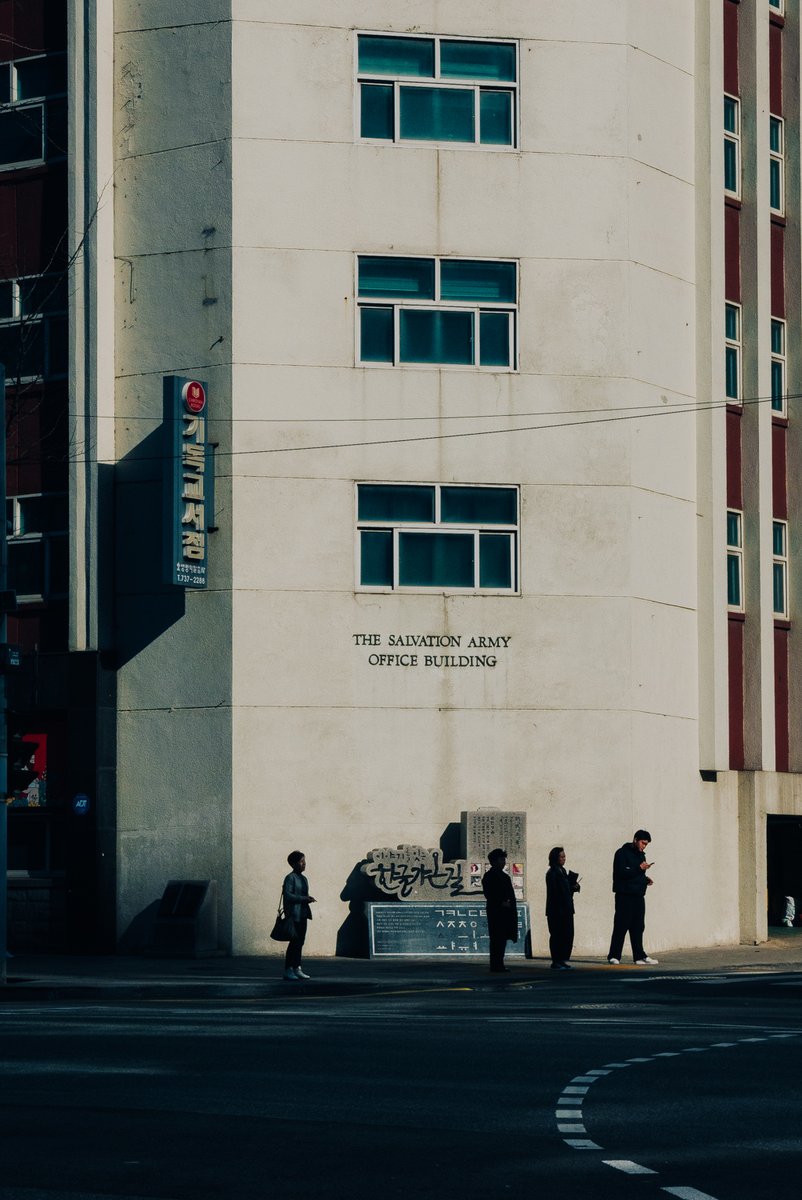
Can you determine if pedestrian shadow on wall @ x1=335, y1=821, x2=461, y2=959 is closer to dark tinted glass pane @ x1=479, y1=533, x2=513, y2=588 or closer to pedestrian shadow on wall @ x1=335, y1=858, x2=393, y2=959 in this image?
pedestrian shadow on wall @ x1=335, y1=858, x2=393, y2=959

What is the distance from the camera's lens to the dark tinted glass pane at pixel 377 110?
3222 cm

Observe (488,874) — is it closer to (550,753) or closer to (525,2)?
(550,753)

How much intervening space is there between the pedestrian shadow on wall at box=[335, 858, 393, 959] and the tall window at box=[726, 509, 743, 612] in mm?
8560

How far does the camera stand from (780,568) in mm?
37094

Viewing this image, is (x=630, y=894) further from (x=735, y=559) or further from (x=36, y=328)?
(x=36, y=328)

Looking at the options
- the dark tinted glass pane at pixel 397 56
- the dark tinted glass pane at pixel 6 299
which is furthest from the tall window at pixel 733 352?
the dark tinted glass pane at pixel 6 299

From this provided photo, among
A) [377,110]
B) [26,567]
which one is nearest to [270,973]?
[26,567]

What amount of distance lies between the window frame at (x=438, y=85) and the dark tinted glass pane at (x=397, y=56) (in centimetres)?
4

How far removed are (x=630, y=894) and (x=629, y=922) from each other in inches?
15.1

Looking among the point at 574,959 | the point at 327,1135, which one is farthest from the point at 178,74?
the point at 327,1135

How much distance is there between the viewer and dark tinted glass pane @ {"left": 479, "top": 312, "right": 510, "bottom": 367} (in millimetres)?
32344

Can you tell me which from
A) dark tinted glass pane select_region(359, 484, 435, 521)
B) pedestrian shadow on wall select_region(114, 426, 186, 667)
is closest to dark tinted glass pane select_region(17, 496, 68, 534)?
pedestrian shadow on wall select_region(114, 426, 186, 667)

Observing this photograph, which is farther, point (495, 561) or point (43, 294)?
point (43, 294)

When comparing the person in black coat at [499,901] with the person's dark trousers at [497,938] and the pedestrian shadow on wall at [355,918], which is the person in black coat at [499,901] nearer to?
the person's dark trousers at [497,938]
